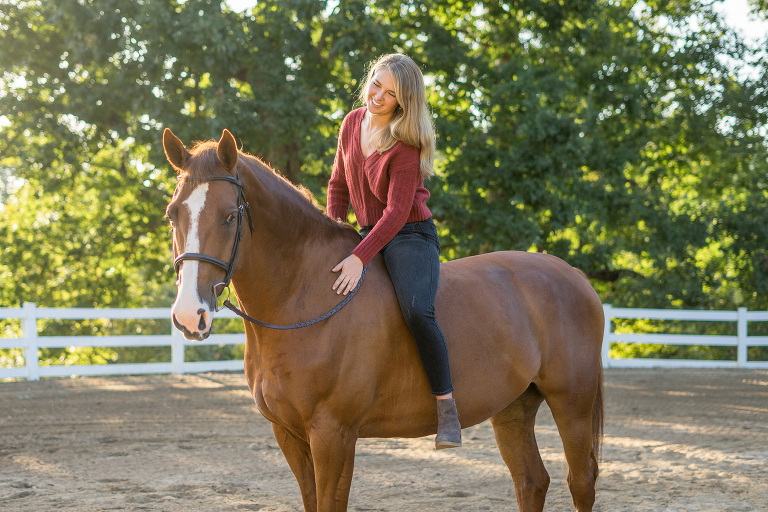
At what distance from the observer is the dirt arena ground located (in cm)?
484

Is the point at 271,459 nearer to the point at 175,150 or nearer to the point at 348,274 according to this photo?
the point at 348,274

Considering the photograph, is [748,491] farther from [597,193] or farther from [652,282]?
[652,282]

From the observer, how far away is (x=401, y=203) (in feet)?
10.6

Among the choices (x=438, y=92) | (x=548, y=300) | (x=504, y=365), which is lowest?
(x=504, y=365)

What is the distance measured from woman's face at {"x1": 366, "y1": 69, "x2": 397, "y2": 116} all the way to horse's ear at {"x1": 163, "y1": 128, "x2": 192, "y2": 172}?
0.96m

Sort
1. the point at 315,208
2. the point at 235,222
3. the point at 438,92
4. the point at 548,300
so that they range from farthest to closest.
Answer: the point at 438,92
the point at 548,300
the point at 315,208
the point at 235,222

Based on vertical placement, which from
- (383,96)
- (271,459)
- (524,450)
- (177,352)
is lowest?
(271,459)

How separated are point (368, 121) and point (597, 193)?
13.3 meters

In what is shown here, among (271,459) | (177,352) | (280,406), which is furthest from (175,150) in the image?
(177,352)

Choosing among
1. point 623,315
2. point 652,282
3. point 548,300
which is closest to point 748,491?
point 548,300

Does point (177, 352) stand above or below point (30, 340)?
below

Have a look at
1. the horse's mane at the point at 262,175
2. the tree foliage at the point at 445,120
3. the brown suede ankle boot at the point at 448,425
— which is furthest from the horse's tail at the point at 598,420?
the tree foliage at the point at 445,120

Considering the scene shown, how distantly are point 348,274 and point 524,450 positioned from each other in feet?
5.70

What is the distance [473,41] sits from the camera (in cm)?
1803
